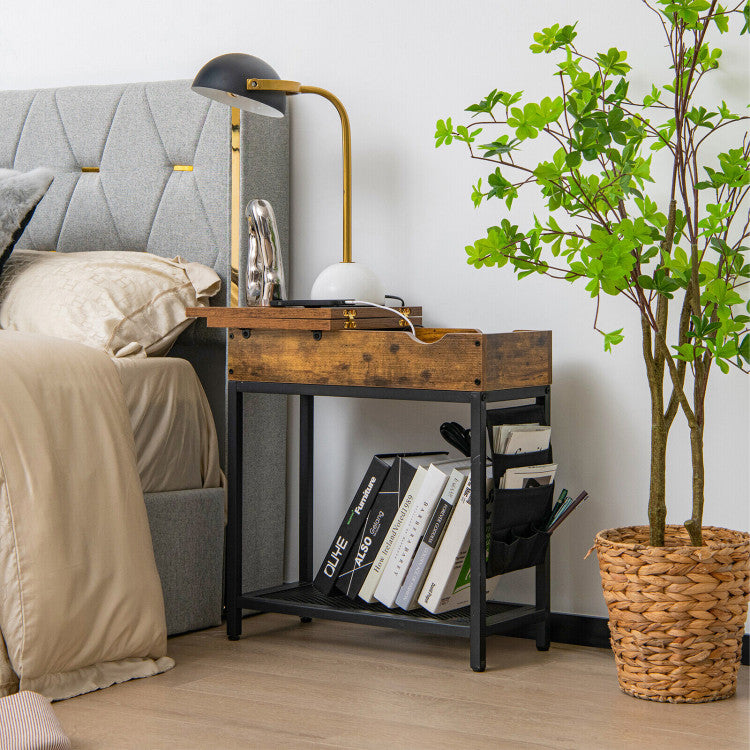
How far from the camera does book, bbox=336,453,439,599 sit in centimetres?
220

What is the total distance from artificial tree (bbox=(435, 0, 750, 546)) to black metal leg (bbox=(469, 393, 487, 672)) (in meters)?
0.27

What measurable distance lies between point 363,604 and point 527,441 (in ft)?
1.65

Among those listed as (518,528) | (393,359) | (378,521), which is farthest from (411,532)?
(393,359)

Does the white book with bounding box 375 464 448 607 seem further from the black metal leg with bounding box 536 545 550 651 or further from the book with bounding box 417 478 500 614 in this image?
the black metal leg with bounding box 536 545 550 651

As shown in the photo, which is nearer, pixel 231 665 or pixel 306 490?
pixel 231 665

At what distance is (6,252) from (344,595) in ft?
3.58

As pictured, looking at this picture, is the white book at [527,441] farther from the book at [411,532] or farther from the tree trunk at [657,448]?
the tree trunk at [657,448]

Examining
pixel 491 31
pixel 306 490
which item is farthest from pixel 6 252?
pixel 491 31

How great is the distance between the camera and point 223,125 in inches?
99.7

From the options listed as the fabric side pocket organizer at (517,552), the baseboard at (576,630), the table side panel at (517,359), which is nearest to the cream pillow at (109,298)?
the table side panel at (517,359)

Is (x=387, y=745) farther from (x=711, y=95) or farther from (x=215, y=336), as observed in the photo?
(x=711, y=95)

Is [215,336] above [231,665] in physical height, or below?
above

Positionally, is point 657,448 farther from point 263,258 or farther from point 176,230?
point 176,230

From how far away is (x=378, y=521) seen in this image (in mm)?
2236
